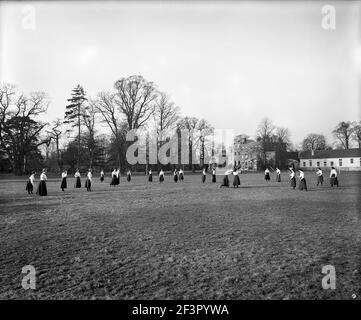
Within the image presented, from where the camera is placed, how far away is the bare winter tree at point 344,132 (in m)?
83.8

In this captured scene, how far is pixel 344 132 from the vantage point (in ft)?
285

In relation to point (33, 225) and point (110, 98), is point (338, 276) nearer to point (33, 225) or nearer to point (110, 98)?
point (33, 225)

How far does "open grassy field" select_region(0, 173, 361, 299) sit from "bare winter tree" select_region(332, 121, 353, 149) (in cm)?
8359

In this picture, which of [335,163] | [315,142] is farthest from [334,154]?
[315,142]

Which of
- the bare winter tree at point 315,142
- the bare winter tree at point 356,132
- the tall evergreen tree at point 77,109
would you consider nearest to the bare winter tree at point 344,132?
the bare winter tree at point 356,132

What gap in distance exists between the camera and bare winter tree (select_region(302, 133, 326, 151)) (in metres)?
106

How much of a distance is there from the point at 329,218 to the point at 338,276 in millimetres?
5696

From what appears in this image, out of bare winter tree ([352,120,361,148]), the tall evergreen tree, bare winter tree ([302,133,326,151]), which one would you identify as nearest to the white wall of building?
bare winter tree ([352,120,361,148])

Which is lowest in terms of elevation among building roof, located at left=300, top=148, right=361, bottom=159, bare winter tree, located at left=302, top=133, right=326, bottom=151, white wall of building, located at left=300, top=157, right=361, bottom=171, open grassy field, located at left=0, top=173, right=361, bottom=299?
open grassy field, located at left=0, top=173, right=361, bottom=299

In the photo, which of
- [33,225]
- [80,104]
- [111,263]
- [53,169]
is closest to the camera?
[111,263]

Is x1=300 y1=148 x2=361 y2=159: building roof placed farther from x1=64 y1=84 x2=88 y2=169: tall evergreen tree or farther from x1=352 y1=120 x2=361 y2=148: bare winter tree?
x1=64 y1=84 x2=88 y2=169: tall evergreen tree
